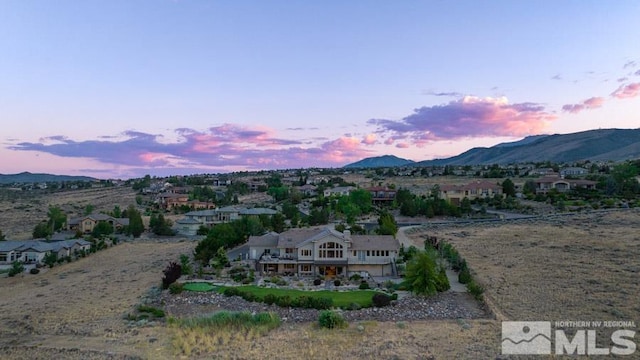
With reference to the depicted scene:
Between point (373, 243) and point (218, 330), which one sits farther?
point (373, 243)

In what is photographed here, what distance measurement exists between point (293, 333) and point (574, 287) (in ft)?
65.0

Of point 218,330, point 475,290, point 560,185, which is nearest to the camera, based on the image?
point 218,330

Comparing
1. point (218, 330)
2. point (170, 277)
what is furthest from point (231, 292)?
point (218, 330)

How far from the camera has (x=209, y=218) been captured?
6838 centimetres

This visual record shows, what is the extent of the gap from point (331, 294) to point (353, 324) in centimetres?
538

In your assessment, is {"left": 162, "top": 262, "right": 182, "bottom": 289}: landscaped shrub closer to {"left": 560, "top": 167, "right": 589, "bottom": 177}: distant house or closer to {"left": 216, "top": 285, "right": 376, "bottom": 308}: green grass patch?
{"left": 216, "top": 285, "right": 376, "bottom": 308}: green grass patch

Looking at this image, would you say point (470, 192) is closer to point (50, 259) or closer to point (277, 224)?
point (277, 224)

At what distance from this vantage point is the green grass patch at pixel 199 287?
33.3 meters

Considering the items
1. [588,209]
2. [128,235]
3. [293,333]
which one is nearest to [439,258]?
[293,333]

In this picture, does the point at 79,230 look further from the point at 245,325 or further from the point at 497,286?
the point at 497,286

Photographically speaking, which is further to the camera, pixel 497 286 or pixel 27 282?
pixel 27 282

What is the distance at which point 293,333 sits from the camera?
24984mm

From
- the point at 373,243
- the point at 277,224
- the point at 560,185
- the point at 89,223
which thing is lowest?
the point at 89,223

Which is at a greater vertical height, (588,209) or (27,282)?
(588,209)
